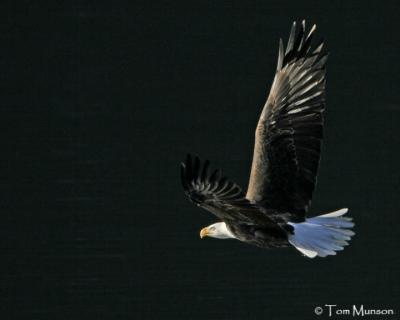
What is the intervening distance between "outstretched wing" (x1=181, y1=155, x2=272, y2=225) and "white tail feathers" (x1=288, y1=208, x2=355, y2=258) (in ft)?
2.26

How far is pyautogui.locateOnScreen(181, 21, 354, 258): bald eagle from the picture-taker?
24.6 ft

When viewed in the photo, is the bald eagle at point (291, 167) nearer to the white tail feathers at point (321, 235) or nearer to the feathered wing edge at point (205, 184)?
the white tail feathers at point (321, 235)

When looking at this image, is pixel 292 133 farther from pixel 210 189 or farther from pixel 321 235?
pixel 210 189

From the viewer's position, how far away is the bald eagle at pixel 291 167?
750 centimetres

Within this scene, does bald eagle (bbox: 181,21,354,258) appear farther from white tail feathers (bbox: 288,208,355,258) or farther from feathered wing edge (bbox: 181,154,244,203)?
feathered wing edge (bbox: 181,154,244,203)

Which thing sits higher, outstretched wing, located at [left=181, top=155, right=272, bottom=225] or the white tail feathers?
outstretched wing, located at [left=181, top=155, right=272, bottom=225]

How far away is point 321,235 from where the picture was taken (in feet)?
25.1

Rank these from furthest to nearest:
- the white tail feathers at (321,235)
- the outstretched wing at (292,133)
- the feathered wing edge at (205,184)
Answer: the outstretched wing at (292,133) < the white tail feathers at (321,235) < the feathered wing edge at (205,184)

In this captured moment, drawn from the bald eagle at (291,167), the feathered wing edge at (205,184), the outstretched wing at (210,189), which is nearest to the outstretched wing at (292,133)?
the bald eagle at (291,167)

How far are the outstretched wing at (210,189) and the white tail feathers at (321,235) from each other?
2.26 ft

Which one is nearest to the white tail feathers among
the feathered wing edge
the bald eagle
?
the bald eagle

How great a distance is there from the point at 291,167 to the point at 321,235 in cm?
40

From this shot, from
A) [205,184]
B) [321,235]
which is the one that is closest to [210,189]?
[205,184]

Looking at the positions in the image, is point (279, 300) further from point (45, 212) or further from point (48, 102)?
point (48, 102)
